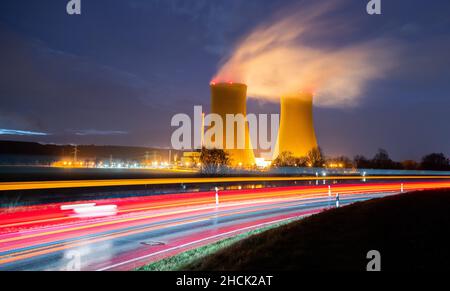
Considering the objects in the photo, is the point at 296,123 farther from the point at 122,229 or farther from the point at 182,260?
the point at 182,260

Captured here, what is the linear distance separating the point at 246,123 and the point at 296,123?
5318 millimetres

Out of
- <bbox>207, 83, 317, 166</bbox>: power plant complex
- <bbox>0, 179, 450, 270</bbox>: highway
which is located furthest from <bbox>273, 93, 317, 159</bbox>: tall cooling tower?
<bbox>0, 179, 450, 270</bbox>: highway

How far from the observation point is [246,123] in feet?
141

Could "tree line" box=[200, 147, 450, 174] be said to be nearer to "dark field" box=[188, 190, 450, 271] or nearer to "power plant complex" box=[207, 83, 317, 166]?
"power plant complex" box=[207, 83, 317, 166]

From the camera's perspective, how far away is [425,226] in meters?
7.62

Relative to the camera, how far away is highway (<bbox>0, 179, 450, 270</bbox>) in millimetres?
6504

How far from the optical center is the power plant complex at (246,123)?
39.7m

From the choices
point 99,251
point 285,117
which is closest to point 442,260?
point 99,251

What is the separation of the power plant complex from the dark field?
31.3 metres

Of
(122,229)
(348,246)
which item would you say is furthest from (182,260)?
(122,229)

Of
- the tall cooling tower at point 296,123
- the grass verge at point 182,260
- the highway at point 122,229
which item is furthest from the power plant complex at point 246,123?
the grass verge at point 182,260
